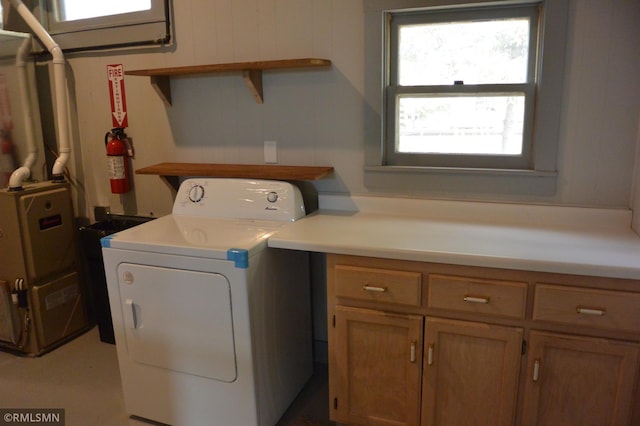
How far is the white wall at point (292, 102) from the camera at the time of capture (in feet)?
6.41

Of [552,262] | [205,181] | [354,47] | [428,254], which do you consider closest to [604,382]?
[552,262]

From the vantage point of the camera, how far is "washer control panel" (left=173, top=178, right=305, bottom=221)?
226 cm

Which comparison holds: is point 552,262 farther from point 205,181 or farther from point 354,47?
point 205,181

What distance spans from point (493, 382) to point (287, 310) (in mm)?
939

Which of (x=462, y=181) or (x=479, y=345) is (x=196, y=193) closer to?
(x=462, y=181)

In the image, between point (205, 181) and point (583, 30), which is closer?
point (583, 30)

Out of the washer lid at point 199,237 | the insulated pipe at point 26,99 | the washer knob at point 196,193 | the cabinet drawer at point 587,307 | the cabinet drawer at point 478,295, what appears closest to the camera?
the cabinet drawer at point 587,307

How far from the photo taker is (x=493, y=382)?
1.74 m

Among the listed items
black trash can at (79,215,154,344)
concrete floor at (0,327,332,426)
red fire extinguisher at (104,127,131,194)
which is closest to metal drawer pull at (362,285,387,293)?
concrete floor at (0,327,332,426)

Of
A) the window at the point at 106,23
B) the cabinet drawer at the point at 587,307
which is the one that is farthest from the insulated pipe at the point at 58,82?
the cabinet drawer at the point at 587,307

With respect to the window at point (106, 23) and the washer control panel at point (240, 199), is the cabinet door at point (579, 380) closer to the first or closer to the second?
the washer control panel at point (240, 199)

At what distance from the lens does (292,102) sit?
2.46 m

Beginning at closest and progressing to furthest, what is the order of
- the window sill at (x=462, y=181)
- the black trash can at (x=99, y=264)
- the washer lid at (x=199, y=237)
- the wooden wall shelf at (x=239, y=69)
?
the washer lid at (x=199, y=237), the window sill at (x=462, y=181), the wooden wall shelf at (x=239, y=69), the black trash can at (x=99, y=264)

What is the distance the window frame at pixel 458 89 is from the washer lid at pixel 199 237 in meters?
0.76
